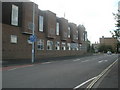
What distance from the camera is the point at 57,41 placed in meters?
46.4

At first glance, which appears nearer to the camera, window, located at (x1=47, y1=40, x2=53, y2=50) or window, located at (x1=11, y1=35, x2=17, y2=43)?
window, located at (x1=11, y1=35, x2=17, y2=43)

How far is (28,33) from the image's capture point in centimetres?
3300

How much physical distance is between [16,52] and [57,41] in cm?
1739

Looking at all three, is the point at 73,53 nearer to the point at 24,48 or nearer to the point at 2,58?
the point at 24,48

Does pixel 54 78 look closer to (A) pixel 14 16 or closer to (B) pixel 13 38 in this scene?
(B) pixel 13 38

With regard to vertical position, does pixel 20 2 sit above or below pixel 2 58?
above

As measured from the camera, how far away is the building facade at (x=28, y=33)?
29.1m

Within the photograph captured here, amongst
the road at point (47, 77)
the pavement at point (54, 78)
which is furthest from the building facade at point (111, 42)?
A: the road at point (47, 77)

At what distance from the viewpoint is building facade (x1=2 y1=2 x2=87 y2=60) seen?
29.1 metres

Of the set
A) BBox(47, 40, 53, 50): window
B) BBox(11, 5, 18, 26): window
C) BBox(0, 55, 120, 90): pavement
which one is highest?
BBox(11, 5, 18, 26): window

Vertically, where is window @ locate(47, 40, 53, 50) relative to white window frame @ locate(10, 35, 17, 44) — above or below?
below

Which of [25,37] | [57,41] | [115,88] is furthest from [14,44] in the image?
[115,88]

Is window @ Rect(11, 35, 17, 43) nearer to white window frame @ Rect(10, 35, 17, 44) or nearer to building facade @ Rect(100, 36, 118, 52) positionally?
white window frame @ Rect(10, 35, 17, 44)

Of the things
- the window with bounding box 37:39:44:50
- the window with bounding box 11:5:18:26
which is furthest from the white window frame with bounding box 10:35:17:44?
the window with bounding box 37:39:44:50
